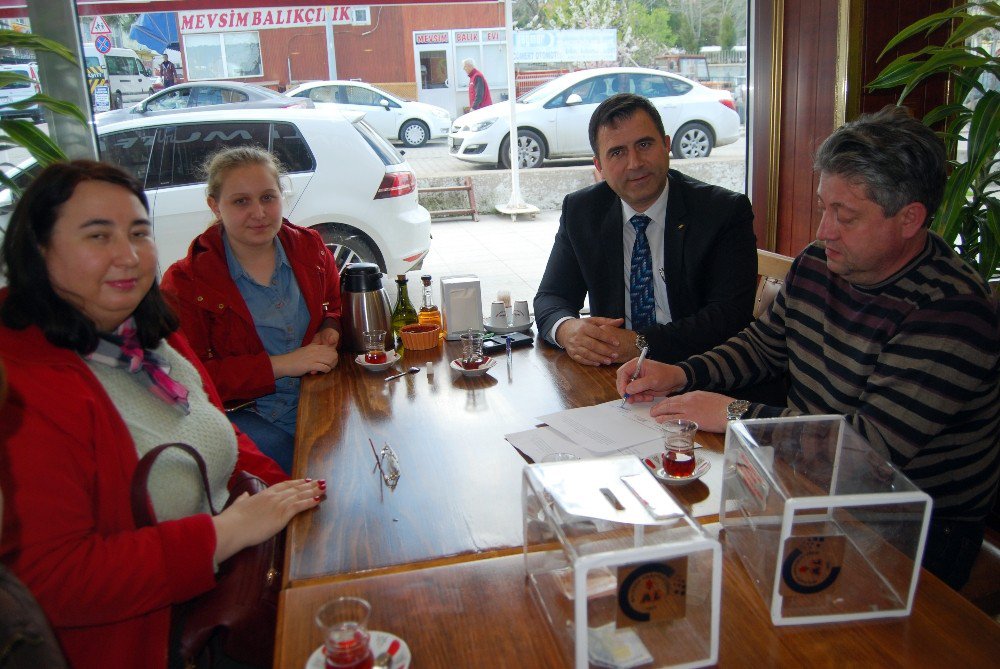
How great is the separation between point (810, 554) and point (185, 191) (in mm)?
3350

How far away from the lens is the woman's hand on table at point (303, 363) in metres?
2.10

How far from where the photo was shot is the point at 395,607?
41.1 inches

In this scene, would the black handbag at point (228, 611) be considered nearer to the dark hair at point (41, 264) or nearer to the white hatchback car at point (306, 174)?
the dark hair at point (41, 264)

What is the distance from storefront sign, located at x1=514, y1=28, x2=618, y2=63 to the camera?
3.86 m

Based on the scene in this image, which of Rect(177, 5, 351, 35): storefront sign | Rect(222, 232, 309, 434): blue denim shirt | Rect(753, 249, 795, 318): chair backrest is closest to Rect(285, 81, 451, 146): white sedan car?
Rect(177, 5, 351, 35): storefront sign

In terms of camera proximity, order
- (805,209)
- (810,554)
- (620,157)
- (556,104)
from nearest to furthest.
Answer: (810,554) < (620,157) < (805,209) < (556,104)

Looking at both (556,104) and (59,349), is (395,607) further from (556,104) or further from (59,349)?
(556,104)

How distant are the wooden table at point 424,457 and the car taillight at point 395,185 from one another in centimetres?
180

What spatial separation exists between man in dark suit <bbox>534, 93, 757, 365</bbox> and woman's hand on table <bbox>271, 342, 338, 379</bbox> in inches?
25.5

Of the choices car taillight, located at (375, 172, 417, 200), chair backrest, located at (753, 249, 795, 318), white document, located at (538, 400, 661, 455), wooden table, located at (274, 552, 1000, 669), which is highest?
car taillight, located at (375, 172, 417, 200)

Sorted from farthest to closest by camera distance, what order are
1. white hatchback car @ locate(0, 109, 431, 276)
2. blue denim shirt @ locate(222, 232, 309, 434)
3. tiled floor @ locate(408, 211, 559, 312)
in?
tiled floor @ locate(408, 211, 559, 312), white hatchback car @ locate(0, 109, 431, 276), blue denim shirt @ locate(222, 232, 309, 434)

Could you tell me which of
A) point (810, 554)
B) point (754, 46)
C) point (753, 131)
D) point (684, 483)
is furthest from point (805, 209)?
point (810, 554)

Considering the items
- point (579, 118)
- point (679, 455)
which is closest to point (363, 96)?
point (579, 118)

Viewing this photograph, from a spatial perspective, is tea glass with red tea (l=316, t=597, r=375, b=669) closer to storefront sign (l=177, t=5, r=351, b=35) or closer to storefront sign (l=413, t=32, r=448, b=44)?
storefront sign (l=177, t=5, r=351, b=35)
